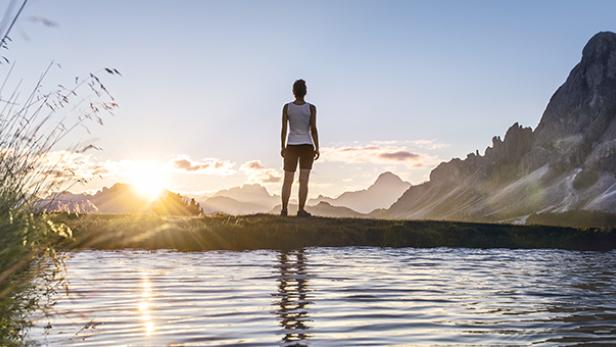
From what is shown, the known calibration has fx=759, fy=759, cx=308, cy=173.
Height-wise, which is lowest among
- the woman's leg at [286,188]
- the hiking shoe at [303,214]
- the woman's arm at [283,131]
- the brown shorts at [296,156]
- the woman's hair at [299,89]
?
the hiking shoe at [303,214]

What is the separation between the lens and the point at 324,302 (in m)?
7.57

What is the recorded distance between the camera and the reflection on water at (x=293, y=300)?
589cm

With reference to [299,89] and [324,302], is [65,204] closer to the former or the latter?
[324,302]

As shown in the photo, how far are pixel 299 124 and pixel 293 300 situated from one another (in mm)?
10630

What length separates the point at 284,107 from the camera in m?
18.3

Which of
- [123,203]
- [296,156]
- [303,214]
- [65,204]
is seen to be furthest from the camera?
[303,214]

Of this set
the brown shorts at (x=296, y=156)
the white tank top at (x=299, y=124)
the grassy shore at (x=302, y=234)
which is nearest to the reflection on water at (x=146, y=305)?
the grassy shore at (x=302, y=234)

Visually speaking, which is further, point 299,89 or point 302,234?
point 299,89

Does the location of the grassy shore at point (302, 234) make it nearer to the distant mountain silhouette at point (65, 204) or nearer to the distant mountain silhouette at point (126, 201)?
the distant mountain silhouette at point (126, 201)

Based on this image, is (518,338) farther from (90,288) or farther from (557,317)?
(90,288)

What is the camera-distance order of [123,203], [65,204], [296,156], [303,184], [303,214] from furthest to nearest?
[303,214] < [303,184] < [296,156] < [123,203] < [65,204]

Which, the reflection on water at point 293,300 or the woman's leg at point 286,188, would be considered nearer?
the reflection on water at point 293,300

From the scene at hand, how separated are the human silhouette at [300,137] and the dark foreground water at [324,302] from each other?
5.49 meters

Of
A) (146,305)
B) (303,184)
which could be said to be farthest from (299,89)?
(146,305)
